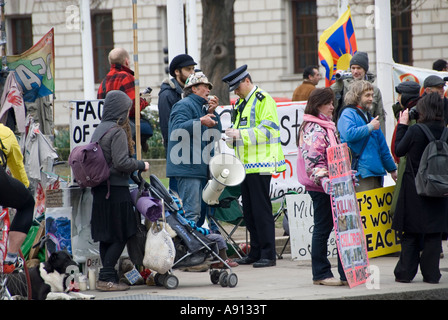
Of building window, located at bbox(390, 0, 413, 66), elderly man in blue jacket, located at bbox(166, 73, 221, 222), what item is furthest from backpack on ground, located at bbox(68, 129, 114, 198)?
building window, located at bbox(390, 0, 413, 66)

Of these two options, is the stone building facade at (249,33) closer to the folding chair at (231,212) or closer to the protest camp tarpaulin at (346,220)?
the folding chair at (231,212)

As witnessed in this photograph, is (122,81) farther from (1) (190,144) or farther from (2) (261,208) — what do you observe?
(2) (261,208)

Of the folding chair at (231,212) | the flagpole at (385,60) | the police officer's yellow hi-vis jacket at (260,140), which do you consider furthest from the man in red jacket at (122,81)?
the flagpole at (385,60)

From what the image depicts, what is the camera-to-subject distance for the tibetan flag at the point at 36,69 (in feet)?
35.9

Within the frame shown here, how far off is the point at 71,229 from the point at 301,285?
229cm

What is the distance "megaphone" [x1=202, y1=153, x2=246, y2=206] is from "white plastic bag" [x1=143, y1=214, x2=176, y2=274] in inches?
46.2

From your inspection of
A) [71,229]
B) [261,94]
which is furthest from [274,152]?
[71,229]

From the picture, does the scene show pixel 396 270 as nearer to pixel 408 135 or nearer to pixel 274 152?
pixel 408 135

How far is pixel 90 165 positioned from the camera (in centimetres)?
844

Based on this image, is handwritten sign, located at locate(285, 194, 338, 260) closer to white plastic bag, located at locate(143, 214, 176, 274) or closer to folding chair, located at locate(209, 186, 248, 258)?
folding chair, located at locate(209, 186, 248, 258)

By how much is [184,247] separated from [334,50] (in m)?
5.00

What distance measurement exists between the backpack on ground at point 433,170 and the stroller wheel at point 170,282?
2.41 metres

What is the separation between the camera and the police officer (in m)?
9.98

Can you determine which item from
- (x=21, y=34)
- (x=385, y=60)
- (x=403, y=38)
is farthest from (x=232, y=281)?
(x=21, y=34)
